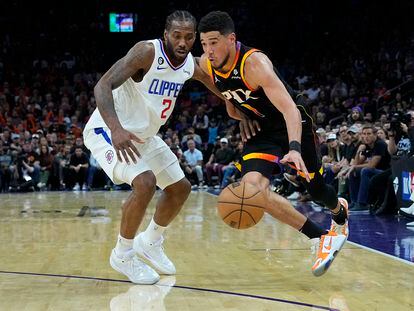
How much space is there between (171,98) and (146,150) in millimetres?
433

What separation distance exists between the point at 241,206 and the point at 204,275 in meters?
0.79

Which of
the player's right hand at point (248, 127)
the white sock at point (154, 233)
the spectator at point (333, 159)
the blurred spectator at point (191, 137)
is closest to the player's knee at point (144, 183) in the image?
the white sock at point (154, 233)

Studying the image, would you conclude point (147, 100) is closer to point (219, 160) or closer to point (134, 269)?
point (134, 269)

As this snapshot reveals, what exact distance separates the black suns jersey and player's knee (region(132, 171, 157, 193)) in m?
0.89

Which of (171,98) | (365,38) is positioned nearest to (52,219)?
(171,98)

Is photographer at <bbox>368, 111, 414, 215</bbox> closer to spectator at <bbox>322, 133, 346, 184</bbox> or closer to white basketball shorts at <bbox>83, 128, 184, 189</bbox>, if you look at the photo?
spectator at <bbox>322, 133, 346, 184</bbox>

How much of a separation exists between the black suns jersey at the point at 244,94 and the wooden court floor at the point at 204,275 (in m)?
1.16

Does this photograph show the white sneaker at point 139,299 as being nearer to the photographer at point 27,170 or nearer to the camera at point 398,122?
the camera at point 398,122

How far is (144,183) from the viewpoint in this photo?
494 centimetres

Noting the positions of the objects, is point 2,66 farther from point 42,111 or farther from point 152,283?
point 152,283

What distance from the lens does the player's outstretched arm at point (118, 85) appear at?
15.6 ft

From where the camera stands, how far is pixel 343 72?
834 inches

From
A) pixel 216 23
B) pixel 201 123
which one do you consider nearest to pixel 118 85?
pixel 216 23

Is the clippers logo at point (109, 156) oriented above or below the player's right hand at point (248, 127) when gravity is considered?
below
